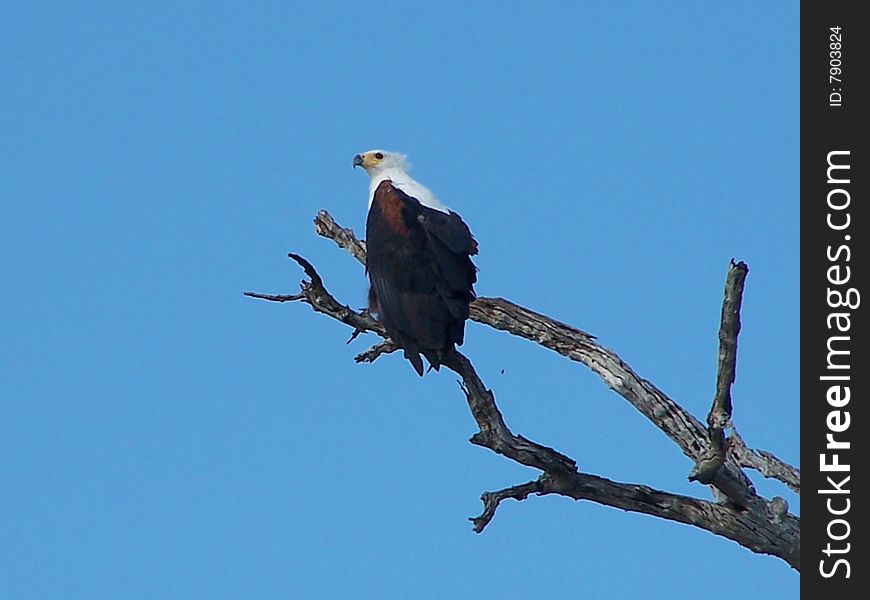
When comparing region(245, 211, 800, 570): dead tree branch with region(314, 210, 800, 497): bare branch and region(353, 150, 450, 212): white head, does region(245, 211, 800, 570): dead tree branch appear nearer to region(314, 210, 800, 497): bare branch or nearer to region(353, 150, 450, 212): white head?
region(314, 210, 800, 497): bare branch

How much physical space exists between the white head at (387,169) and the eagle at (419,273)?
13.9 inches

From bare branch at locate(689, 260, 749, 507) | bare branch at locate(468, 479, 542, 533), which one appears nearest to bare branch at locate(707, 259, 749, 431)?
bare branch at locate(689, 260, 749, 507)

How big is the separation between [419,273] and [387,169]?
1.91 m

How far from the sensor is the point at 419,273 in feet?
26.9

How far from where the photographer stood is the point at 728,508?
701 cm

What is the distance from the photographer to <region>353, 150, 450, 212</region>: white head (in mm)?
9320

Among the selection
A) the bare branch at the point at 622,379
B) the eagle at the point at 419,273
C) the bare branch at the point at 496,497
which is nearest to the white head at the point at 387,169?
the eagle at the point at 419,273

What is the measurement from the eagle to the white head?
13.9 inches

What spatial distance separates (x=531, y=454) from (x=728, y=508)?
109cm

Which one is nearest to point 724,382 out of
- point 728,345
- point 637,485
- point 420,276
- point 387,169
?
point 728,345

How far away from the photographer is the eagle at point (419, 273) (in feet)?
26.1

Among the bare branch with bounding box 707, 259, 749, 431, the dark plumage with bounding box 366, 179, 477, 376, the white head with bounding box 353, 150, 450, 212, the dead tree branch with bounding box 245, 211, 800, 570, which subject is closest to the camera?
the bare branch with bounding box 707, 259, 749, 431

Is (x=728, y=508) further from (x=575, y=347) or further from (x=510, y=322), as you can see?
(x=510, y=322)
